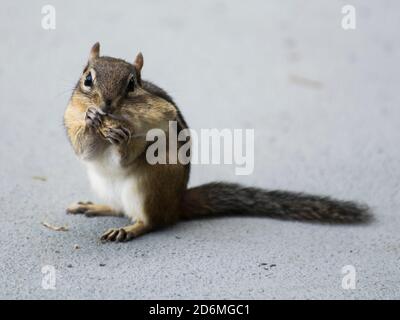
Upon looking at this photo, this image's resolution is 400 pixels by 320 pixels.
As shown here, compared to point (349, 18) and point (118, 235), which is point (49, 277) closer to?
point (118, 235)

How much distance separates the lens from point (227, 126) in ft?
14.8

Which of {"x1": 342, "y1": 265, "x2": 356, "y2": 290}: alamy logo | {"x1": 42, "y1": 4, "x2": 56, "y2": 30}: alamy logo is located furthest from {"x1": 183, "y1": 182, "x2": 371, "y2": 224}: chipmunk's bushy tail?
{"x1": 42, "y1": 4, "x2": 56, "y2": 30}: alamy logo

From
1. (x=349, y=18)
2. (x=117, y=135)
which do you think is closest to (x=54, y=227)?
(x=117, y=135)

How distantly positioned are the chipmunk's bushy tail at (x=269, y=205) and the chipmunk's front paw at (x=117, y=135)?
0.58 meters

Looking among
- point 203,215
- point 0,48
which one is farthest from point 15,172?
point 0,48

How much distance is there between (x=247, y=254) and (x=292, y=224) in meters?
0.42

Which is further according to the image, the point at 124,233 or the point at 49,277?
the point at 124,233

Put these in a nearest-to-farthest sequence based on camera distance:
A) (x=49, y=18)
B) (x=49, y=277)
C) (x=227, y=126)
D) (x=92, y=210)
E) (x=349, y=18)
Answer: (x=49, y=277) < (x=92, y=210) < (x=227, y=126) < (x=49, y=18) < (x=349, y=18)

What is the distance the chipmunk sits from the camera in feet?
9.34

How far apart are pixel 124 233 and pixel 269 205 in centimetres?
70

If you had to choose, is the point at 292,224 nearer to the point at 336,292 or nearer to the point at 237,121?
the point at 336,292

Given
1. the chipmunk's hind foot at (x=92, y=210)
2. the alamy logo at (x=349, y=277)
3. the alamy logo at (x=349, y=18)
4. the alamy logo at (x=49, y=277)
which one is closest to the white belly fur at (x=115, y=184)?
the chipmunk's hind foot at (x=92, y=210)

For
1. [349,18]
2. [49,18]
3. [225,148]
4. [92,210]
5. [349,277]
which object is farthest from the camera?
[349,18]
